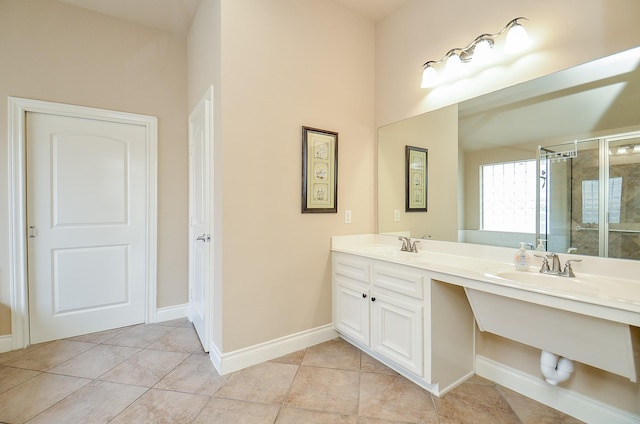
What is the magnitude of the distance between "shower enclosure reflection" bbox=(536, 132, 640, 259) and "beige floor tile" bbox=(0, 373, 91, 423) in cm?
306

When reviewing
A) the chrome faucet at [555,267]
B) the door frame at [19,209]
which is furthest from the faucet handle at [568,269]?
the door frame at [19,209]

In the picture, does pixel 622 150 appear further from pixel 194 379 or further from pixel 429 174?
pixel 194 379

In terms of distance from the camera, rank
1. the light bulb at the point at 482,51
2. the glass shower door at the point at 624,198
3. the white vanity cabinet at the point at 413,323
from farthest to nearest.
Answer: the light bulb at the point at 482,51 → the white vanity cabinet at the point at 413,323 → the glass shower door at the point at 624,198

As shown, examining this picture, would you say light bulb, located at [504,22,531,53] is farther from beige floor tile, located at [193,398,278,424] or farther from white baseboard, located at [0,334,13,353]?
white baseboard, located at [0,334,13,353]

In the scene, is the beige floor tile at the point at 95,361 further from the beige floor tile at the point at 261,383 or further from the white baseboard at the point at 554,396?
the white baseboard at the point at 554,396

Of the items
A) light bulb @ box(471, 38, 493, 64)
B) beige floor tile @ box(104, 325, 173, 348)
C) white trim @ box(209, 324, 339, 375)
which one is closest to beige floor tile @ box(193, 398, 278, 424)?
white trim @ box(209, 324, 339, 375)

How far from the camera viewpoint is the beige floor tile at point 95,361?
1999 mm

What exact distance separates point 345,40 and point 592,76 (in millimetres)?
1815

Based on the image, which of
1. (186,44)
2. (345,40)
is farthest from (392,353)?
(186,44)

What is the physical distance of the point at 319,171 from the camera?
2.41 m

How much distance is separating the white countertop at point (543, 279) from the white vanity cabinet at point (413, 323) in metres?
0.11

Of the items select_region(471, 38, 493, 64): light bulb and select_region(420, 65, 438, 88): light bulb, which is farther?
select_region(420, 65, 438, 88): light bulb

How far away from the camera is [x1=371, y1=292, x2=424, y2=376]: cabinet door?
178 cm

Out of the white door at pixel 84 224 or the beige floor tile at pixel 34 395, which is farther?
the white door at pixel 84 224
